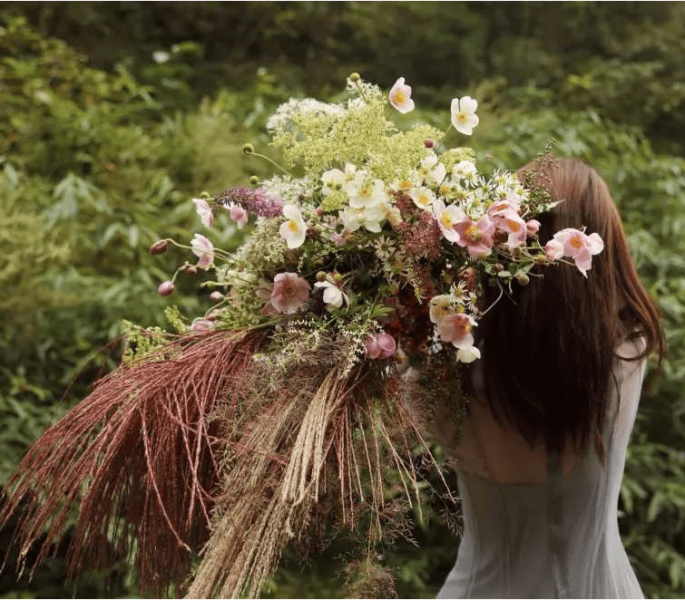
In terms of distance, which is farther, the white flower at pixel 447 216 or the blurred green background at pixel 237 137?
the blurred green background at pixel 237 137

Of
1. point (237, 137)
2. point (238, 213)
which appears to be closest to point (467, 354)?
point (238, 213)

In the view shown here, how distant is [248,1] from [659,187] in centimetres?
197

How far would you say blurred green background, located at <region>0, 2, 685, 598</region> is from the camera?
2.49 meters

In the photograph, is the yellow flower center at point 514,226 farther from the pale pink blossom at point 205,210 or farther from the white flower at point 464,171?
the pale pink blossom at point 205,210

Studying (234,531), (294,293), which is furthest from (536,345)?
(234,531)

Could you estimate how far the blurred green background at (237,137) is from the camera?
249 cm

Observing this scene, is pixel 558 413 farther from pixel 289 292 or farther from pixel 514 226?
pixel 289 292

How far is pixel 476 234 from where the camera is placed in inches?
38.9

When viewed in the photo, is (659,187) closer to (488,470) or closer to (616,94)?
(616,94)

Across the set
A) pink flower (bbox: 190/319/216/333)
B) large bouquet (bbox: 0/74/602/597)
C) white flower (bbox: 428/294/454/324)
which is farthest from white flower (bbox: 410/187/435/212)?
pink flower (bbox: 190/319/216/333)

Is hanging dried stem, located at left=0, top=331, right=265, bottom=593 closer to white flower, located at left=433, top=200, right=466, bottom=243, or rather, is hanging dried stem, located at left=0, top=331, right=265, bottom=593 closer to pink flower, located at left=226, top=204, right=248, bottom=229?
pink flower, located at left=226, top=204, right=248, bottom=229

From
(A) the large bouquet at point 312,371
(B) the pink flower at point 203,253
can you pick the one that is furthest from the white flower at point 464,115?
(B) the pink flower at point 203,253

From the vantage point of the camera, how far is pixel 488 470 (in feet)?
3.92

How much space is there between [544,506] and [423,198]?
0.46 m
